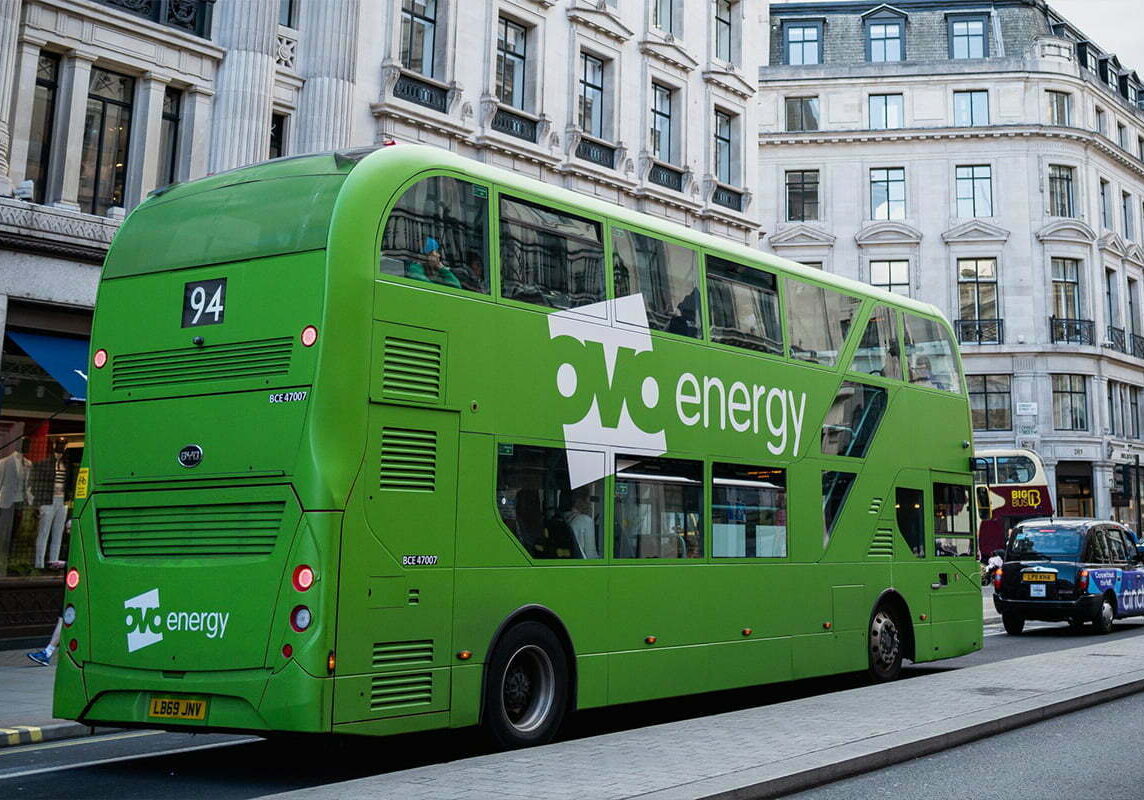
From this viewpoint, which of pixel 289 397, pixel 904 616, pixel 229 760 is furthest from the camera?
pixel 904 616

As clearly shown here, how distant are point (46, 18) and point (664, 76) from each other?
14.7 meters

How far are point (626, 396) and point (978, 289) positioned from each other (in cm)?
4449

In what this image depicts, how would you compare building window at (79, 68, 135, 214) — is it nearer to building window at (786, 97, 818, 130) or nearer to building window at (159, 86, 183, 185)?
building window at (159, 86, 183, 185)

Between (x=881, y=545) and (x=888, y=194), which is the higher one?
(x=888, y=194)

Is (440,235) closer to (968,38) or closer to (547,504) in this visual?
(547,504)

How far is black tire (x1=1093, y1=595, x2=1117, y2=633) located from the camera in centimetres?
2214

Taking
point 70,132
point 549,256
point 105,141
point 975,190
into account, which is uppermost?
point 975,190

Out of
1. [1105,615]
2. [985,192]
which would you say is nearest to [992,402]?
[985,192]

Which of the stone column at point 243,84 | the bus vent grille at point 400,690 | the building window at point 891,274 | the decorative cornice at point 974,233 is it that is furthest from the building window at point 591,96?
the decorative cornice at point 974,233

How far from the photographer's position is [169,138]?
19.5m

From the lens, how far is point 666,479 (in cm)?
1116

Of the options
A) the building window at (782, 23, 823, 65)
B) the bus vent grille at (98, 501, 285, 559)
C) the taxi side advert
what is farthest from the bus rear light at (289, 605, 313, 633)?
the building window at (782, 23, 823, 65)

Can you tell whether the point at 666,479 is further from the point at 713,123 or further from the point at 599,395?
the point at 713,123

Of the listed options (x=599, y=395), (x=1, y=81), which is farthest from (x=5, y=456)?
(x=599, y=395)
